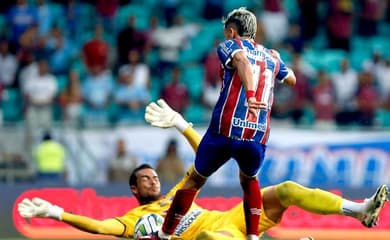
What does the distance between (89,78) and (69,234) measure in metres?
3.56

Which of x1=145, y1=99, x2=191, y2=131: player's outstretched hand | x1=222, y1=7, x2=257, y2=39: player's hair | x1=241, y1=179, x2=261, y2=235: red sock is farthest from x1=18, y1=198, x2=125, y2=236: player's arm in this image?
x1=222, y1=7, x2=257, y2=39: player's hair

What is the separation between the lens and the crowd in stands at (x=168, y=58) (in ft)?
60.2

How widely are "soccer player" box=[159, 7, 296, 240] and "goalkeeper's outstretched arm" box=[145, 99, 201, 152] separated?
0.80m

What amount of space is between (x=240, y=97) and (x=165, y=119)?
45.5 inches

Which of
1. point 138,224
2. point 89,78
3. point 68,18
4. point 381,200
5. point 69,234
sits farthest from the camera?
point 68,18

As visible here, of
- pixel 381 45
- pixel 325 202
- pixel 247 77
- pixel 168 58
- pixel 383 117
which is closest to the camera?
pixel 247 77

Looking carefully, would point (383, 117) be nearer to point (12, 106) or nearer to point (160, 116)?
point (12, 106)

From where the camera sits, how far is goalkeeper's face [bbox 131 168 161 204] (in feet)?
35.0

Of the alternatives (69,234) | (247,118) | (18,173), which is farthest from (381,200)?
(18,173)

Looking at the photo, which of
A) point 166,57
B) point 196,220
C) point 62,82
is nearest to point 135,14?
point 166,57

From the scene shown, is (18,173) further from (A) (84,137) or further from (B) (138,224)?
(B) (138,224)

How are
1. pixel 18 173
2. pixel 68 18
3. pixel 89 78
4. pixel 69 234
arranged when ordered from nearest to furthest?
pixel 69 234 < pixel 18 173 < pixel 89 78 < pixel 68 18

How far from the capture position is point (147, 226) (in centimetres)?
1027

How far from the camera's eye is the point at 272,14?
20.6 m
